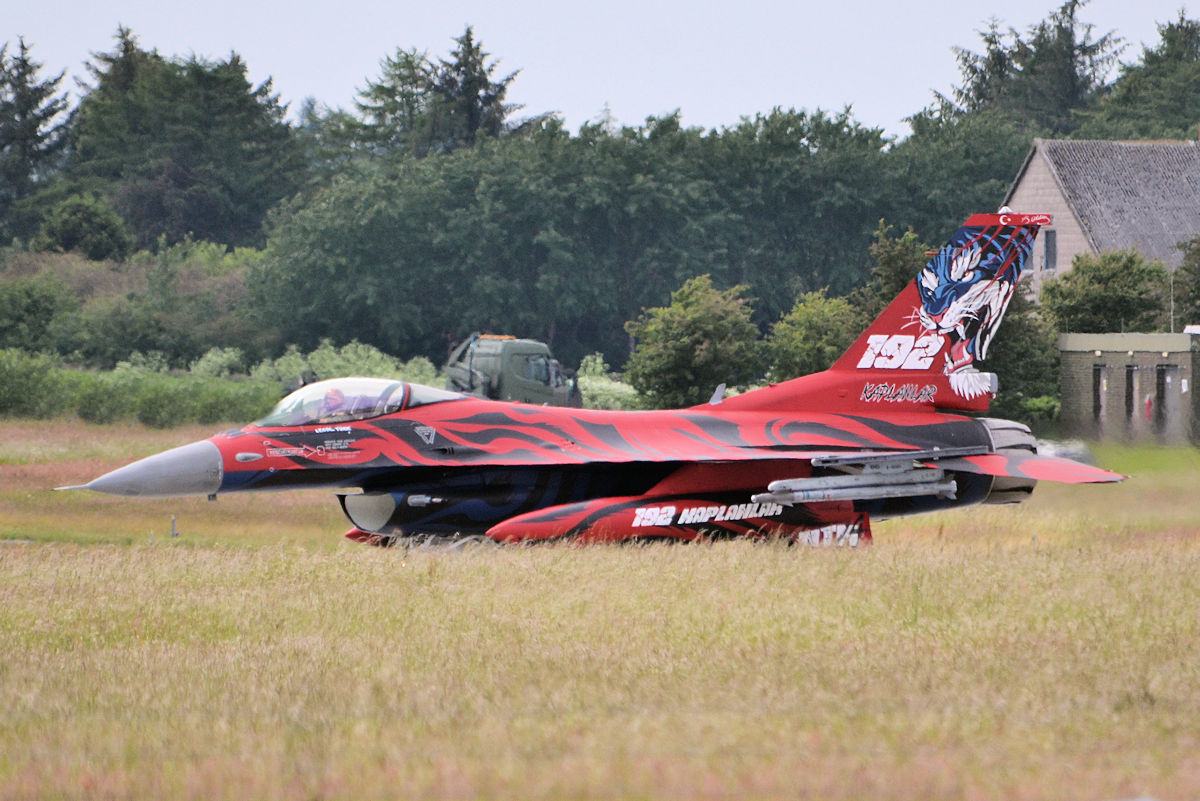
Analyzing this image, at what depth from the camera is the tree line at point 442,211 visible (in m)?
58.4

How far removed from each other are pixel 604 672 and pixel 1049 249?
43752 mm

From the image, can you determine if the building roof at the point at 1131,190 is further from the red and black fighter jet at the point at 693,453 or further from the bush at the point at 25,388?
the bush at the point at 25,388

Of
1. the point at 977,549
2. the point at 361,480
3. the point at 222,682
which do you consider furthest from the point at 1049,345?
the point at 222,682

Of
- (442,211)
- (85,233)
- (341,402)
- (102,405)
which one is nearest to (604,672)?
(341,402)

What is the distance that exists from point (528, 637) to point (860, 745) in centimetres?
388

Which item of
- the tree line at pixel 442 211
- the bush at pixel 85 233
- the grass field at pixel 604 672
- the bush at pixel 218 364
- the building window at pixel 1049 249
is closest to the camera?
the grass field at pixel 604 672

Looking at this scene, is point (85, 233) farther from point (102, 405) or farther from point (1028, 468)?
point (1028, 468)

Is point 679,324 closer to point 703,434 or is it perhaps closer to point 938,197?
point 703,434

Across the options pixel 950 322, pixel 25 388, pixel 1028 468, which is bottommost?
pixel 1028 468

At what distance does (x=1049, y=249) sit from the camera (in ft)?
159

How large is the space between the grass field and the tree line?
3564 cm

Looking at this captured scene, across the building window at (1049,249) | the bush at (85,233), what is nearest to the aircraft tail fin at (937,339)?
the building window at (1049,249)

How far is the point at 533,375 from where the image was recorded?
35719 mm

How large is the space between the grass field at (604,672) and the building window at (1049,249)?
1328 inches
